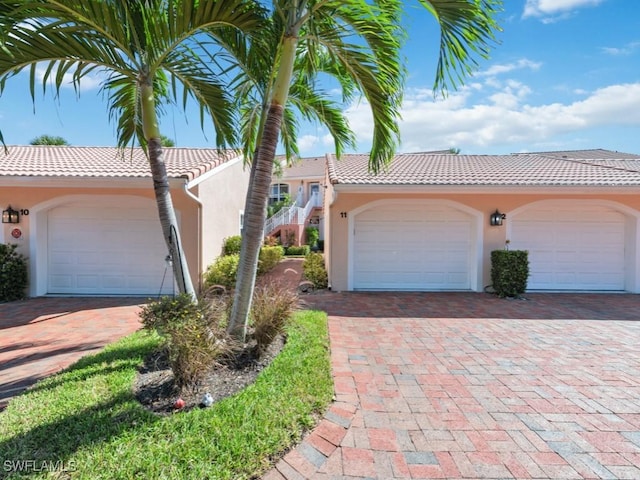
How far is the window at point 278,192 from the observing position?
30.0 metres

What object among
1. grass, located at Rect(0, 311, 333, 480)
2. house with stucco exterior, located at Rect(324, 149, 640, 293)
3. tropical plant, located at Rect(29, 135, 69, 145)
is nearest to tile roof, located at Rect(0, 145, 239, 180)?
grass, located at Rect(0, 311, 333, 480)

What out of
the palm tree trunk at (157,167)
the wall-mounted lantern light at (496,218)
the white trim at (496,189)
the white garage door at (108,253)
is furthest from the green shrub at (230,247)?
the wall-mounted lantern light at (496,218)

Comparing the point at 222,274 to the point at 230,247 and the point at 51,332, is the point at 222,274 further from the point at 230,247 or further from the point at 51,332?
the point at 51,332

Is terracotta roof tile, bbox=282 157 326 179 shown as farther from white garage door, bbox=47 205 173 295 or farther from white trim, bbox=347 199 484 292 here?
white garage door, bbox=47 205 173 295

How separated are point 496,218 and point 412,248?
9.16 ft

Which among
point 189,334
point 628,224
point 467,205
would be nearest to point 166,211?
point 189,334

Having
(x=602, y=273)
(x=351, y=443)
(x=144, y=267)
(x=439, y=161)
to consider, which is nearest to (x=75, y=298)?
(x=144, y=267)

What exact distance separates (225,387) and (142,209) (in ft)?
26.7

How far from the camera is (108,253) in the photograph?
10.5m

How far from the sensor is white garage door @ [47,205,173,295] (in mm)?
10391

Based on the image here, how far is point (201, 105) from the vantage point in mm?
5883

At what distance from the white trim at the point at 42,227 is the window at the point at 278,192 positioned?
748 inches

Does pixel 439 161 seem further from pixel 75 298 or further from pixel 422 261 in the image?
pixel 75 298

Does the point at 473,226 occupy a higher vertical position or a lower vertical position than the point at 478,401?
→ higher
